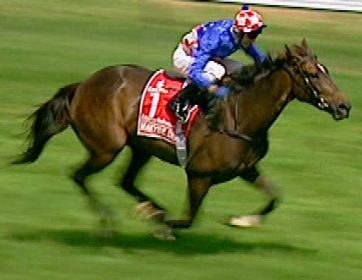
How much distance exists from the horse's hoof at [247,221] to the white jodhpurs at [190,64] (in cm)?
122

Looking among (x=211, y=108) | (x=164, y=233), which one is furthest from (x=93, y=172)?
(x=211, y=108)

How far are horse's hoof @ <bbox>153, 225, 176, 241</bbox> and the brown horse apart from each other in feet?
0.04

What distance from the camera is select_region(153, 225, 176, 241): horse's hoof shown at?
9977 mm

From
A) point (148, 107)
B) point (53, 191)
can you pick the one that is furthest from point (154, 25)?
point (148, 107)

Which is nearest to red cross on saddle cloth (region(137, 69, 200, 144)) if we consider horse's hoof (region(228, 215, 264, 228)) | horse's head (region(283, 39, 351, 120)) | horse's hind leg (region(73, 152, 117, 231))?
horse's hind leg (region(73, 152, 117, 231))

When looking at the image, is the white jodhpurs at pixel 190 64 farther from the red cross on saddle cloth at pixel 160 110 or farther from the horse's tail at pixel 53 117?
the horse's tail at pixel 53 117

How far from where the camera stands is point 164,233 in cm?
1000

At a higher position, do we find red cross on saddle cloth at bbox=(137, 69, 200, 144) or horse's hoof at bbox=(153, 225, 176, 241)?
red cross on saddle cloth at bbox=(137, 69, 200, 144)

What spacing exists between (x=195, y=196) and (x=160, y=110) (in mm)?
747

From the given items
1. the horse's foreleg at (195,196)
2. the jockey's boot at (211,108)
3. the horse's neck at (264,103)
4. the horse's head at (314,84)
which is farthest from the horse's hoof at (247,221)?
the horse's head at (314,84)

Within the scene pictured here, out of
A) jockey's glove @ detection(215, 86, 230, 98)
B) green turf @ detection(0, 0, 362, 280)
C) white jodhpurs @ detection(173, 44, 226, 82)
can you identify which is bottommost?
green turf @ detection(0, 0, 362, 280)

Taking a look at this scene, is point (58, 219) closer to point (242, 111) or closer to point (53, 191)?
point (53, 191)

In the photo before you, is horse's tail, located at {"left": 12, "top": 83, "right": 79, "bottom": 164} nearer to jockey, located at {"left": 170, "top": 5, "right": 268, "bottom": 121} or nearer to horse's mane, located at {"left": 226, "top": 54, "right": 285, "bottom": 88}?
jockey, located at {"left": 170, "top": 5, "right": 268, "bottom": 121}

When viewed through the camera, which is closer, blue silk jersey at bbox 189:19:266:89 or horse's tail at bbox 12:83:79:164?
blue silk jersey at bbox 189:19:266:89
